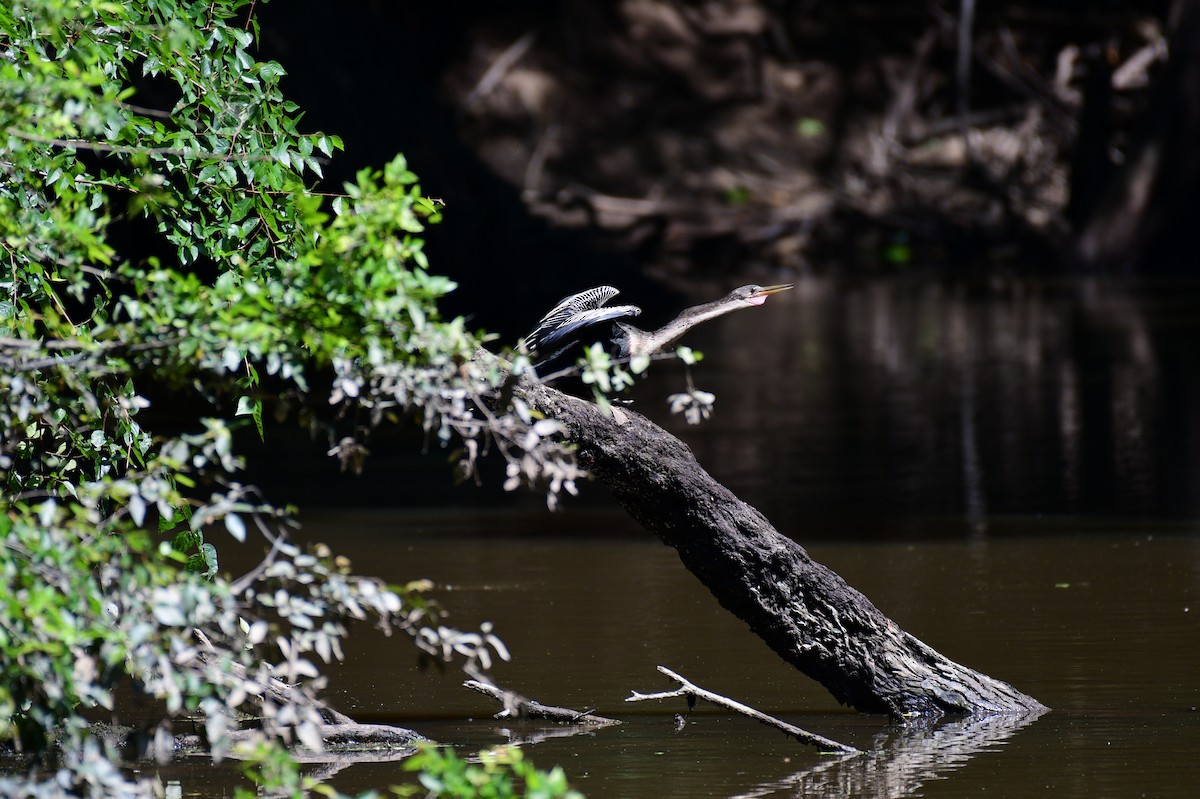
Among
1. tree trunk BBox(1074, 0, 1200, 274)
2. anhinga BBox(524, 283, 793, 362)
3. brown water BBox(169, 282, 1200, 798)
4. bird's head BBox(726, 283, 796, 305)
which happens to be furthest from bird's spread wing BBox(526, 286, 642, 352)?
tree trunk BBox(1074, 0, 1200, 274)

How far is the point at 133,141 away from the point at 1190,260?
28.0 meters

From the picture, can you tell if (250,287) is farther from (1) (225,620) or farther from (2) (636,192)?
(2) (636,192)

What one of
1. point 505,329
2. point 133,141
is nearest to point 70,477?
point 133,141

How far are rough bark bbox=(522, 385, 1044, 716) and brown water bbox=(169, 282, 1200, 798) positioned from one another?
0.54 ft

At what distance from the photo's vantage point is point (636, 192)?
33.9 metres

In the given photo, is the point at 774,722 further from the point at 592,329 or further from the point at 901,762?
the point at 592,329

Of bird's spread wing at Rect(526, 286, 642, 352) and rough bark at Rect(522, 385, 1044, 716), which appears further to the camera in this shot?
bird's spread wing at Rect(526, 286, 642, 352)

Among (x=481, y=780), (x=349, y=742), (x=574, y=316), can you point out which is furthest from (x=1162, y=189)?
(x=481, y=780)

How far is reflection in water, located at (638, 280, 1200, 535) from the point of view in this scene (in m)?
12.6

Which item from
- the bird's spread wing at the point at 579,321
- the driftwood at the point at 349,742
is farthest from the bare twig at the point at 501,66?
the driftwood at the point at 349,742

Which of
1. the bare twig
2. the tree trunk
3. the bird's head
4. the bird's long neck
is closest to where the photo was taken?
the bird's long neck

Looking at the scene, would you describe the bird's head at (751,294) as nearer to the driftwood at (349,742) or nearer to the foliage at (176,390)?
the driftwood at (349,742)

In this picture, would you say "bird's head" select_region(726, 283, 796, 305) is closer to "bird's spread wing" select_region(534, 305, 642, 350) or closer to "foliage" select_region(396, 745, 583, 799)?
"bird's spread wing" select_region(534, 305, 642, 350)

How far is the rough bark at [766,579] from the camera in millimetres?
6426
